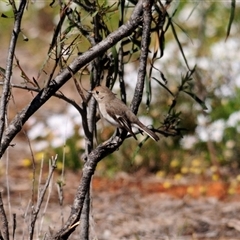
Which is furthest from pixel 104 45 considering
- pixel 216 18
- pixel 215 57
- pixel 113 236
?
pixel 216 18

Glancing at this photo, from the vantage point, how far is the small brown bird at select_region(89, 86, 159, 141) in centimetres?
315

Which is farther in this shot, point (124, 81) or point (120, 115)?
point (124, 81)

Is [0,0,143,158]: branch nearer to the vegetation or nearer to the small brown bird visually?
the vegetation

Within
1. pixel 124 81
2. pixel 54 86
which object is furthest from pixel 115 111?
pixel 54 86

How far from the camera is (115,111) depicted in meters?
3.58

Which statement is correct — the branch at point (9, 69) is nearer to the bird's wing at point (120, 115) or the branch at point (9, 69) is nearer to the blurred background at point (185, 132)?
the bird's wing at point (120, 115)

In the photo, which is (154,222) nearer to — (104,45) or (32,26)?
(104,45)

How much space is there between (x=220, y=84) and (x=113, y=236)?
297 cm

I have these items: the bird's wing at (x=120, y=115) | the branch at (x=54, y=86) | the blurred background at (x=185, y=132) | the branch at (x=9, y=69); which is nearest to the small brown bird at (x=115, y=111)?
the bird's wing at (x=120, y=115)

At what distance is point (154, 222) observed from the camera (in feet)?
16.0

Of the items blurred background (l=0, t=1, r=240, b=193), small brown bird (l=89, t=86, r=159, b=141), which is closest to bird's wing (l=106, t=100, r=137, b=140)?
small brown bird (l=89, t=86, r=159, b=141)

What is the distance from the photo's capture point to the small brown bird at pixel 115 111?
3151 mm

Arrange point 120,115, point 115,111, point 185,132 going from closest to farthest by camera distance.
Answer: point 120,115 < point 115,111 < point 185,132

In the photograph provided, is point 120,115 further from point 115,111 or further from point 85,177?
point 85,177
